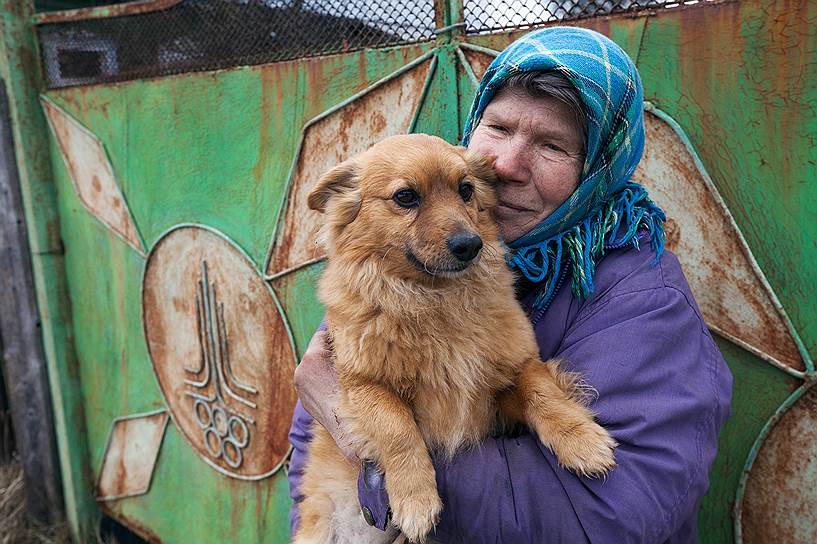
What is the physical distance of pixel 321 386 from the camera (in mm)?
2045

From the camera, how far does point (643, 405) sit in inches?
60.1

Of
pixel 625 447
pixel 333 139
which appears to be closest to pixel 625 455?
pixel 625 447

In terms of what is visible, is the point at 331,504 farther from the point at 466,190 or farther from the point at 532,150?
the point at 532,150

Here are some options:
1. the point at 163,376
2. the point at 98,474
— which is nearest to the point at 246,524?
the point at 163,376

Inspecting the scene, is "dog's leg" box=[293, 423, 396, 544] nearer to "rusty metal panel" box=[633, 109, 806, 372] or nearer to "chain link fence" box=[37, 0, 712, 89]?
"rusty metal panel" box=[633, 109, 806, 372]

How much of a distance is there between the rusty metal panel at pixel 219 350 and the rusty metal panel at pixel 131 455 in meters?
0.31

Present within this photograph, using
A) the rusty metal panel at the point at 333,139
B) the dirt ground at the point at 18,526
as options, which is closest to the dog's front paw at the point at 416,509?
the rusty metal panel at the point at 333,139

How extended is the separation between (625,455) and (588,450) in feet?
0.29

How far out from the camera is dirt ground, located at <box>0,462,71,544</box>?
172 inches

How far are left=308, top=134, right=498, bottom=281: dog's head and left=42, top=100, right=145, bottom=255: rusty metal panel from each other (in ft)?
7.19

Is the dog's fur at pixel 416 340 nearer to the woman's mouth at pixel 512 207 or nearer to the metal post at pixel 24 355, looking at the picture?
the woman's mouth at pixel 512 207

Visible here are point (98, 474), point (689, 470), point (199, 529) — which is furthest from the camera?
point (98, 474)

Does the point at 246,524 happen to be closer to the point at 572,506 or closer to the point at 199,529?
the point at 199,529

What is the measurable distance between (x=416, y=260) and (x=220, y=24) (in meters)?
2.03
